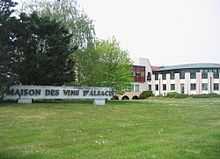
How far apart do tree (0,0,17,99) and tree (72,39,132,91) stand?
10.1 metres

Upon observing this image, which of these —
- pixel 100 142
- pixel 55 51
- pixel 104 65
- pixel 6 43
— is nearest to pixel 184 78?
pixel 104 65

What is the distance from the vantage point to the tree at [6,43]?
28.5m

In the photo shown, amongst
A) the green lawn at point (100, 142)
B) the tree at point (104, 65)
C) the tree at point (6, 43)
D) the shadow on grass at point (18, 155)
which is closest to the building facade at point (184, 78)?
the tree at point (104, 65)

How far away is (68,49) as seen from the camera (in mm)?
35812

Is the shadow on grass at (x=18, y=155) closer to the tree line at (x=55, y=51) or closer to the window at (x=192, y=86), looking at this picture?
the tree line at (x=55, y=51)

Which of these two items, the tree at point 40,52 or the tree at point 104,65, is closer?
the tree at point 40,52

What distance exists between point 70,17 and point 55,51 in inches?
345

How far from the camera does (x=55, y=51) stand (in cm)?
3466

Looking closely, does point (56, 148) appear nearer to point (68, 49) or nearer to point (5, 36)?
point (5, 36)

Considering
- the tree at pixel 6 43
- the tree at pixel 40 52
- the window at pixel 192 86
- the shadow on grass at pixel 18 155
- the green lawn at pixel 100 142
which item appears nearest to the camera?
Result: the shadow on grass at pixel 18 155

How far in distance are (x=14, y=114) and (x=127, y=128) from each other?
7.82 metres

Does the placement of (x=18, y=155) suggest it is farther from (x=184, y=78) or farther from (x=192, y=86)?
(x=184, y=78)

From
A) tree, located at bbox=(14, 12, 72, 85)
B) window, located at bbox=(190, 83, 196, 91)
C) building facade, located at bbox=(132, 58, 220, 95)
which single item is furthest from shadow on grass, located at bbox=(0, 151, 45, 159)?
window, located at bbox=(190, 83, 196, 91)

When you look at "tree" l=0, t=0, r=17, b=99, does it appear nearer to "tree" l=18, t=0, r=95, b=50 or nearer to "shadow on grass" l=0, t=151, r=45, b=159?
"tree" l=18, t=0, r=95, b=50
